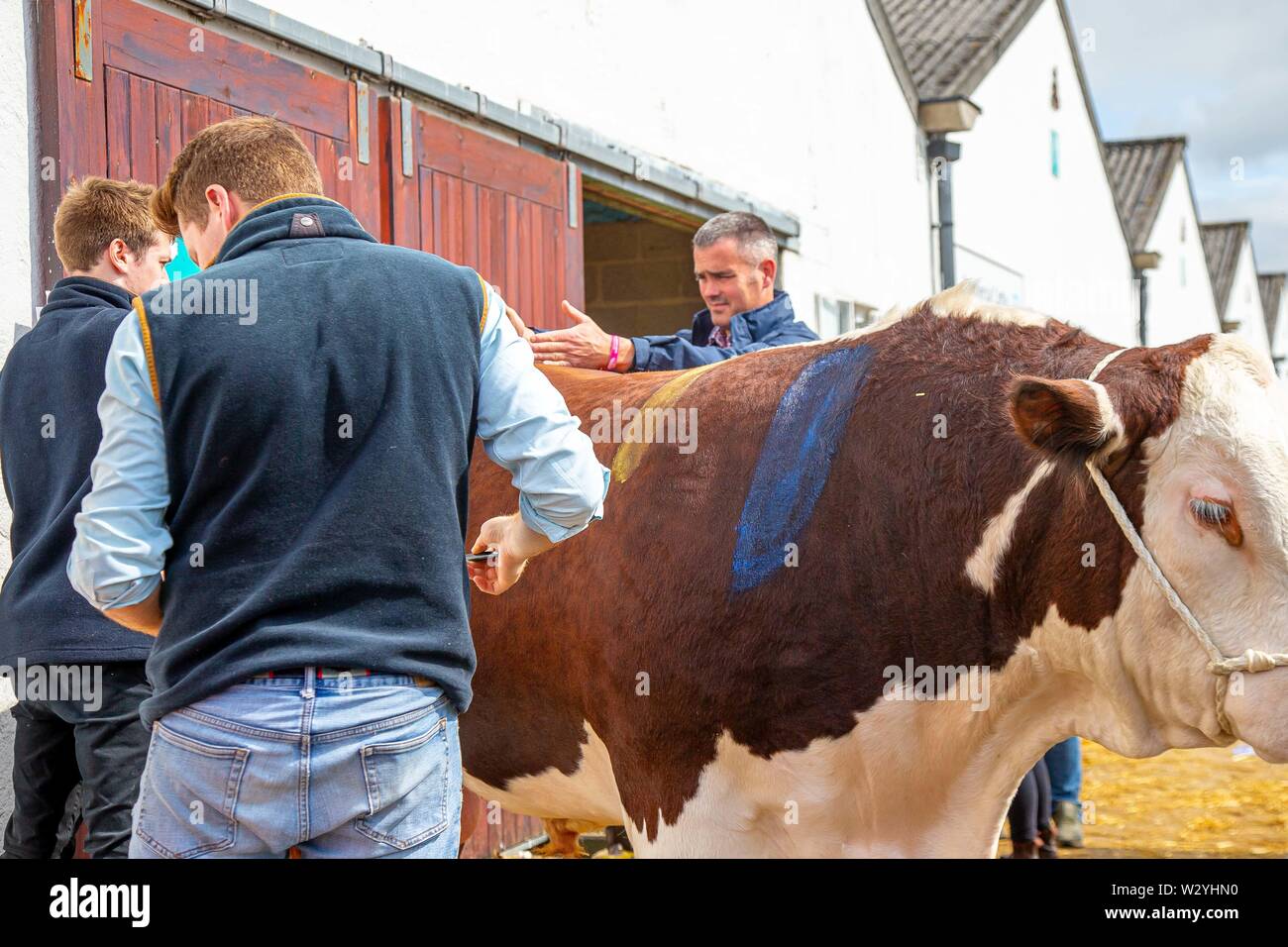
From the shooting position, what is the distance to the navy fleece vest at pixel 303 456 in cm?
205

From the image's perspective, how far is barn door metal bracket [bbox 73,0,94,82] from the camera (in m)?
4.19

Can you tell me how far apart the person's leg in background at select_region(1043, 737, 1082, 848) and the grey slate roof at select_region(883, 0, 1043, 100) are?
7940mm

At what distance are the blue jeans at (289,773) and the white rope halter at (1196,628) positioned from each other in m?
1.38

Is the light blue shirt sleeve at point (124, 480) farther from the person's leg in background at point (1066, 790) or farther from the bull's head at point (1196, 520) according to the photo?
the person's leg in background at point (1066, 790)

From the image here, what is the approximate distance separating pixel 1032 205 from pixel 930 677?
1413 cm

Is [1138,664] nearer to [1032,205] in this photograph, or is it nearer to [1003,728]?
[1003,728]

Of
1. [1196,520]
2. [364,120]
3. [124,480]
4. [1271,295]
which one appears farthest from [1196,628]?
[1271,295]

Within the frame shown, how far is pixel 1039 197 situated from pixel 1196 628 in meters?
14.6

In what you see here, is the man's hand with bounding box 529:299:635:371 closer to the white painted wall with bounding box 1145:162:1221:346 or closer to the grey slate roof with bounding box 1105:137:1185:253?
the grey slate roof with bounding box 1105:137:1185:253

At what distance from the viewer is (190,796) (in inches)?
82.6

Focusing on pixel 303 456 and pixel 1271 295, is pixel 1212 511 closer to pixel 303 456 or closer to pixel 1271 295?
pixel 303 456

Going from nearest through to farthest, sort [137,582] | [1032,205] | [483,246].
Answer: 1. [137,582]
2. [483,246]
3. [1032,205]

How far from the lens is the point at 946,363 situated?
297 centimetres
